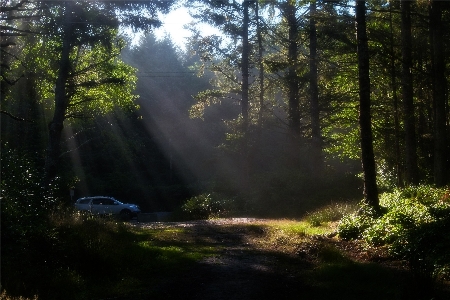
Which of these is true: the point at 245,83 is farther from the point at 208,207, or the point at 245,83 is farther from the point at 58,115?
the point at 58,115

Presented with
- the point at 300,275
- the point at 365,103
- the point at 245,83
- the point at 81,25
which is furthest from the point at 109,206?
the point at 300,275

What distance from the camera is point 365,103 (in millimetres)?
15625

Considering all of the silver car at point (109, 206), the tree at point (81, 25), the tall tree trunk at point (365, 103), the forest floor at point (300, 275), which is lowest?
the silver car at point (109, 206)

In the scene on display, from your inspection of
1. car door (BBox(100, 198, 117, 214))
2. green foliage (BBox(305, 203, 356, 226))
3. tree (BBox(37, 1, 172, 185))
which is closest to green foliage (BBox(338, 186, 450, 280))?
green foliage (BBox(305, 203, 356, 226))

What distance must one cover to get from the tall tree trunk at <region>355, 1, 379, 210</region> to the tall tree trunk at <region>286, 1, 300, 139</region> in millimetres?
15524

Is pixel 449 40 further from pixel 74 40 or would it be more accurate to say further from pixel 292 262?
pixel 74 40

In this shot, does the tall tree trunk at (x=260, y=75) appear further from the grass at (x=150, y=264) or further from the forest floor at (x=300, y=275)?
the forest floor at (x=300, y=275)

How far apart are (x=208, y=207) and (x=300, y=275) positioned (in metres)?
21.2

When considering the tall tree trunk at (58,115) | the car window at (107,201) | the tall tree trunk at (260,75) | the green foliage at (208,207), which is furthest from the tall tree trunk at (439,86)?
the car window at (107,201)

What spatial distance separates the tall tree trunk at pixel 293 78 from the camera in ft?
104

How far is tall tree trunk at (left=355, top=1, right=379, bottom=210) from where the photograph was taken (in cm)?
1548

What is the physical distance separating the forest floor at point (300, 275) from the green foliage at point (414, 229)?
317 mm

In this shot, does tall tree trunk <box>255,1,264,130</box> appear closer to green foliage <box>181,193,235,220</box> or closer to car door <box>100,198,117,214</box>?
green foliage <box>181,193,235,220</box>

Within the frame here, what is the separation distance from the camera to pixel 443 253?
948cm
